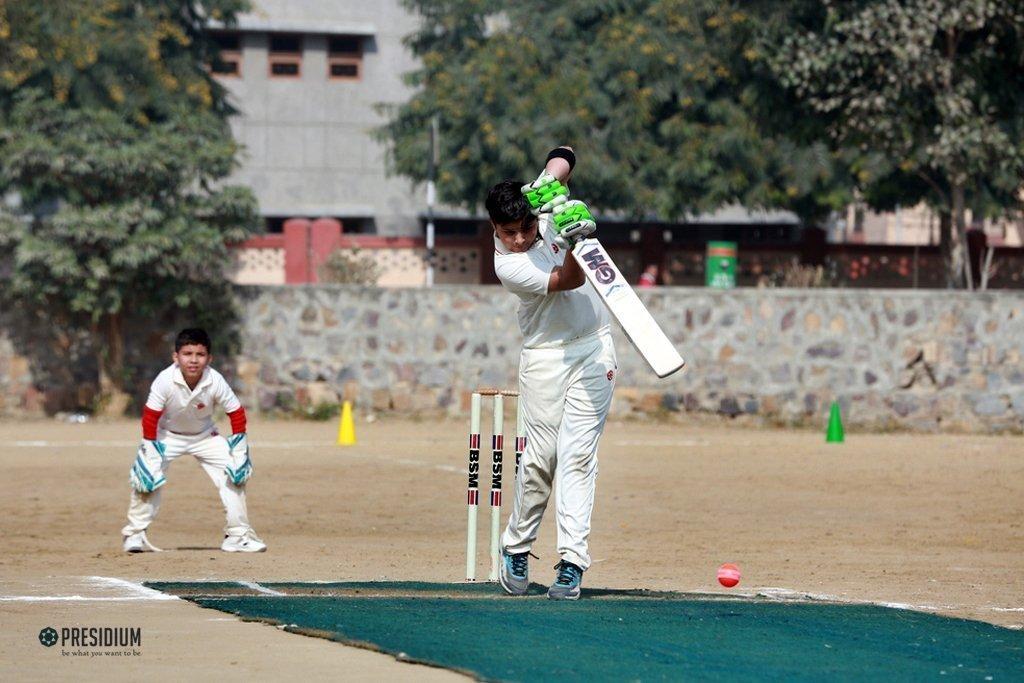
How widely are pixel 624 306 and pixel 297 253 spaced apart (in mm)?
26360

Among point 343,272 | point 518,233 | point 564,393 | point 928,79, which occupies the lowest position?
point 564,393

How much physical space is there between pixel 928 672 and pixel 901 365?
17484 millimetres

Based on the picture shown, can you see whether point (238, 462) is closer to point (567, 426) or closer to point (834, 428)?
point (567, 426)

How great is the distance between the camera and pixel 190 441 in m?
12.8

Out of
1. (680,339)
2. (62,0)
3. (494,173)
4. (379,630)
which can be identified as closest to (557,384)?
(379,630)

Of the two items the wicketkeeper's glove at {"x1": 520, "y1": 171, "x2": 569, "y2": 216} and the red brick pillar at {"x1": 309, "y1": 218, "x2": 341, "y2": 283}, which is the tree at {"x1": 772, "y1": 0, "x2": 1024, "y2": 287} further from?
the wicketkeeper's glove at {"x1": 520, "y1": 171, "x2": 569, "y2": 216}

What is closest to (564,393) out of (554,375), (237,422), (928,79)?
(554,375)

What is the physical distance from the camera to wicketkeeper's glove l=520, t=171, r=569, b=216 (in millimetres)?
8906

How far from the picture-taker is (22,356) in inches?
965

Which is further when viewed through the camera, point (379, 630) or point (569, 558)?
point (569, 558)

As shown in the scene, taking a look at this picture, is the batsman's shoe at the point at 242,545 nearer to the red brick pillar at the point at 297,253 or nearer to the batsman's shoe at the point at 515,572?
the batsman's shoe at the point at 515,572

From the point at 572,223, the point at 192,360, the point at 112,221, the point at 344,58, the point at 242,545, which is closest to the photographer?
the point at 572,223

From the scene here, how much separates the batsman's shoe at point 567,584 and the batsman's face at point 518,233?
5.34 ft

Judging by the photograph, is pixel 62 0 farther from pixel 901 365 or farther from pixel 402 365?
pixel 901 365
